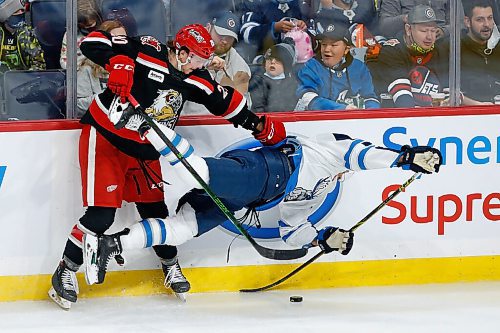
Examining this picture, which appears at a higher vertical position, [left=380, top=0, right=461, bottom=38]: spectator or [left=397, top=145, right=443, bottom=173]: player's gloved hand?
[left=380, top=0, right=461, bottom=38]: spectator

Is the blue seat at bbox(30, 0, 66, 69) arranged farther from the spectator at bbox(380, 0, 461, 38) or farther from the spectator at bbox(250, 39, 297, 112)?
the spectator at bbox(380, 0, 461, 38)

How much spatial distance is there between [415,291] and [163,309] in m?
1.09

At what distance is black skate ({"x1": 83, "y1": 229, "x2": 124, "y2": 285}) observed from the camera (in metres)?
4.36

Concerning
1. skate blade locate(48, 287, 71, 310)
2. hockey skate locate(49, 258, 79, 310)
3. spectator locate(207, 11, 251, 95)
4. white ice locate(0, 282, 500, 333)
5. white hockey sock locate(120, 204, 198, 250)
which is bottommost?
white ice locate(0, 282, 500, 333)

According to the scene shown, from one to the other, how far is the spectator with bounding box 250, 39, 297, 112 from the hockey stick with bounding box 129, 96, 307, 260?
54 centimetres

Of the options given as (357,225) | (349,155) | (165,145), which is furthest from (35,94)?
(357,225)

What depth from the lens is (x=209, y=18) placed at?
4668 mm

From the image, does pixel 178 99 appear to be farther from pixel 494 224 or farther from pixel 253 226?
pixel 494 224

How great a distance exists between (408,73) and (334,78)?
326 millimetres

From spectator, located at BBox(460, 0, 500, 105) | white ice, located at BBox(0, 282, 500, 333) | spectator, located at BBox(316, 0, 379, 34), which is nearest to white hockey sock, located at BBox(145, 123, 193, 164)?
white ice, located at BBox(0, 282, 500, 333)

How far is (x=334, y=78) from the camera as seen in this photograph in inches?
190

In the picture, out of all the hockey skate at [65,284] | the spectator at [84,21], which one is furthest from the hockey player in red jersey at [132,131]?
the spectator at [84,21]

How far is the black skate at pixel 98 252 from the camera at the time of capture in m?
4.36

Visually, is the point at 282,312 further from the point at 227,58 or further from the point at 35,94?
the point at 35,94
